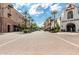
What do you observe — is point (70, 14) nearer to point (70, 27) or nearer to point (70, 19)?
point (70, 19)

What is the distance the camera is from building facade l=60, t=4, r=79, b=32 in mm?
6373

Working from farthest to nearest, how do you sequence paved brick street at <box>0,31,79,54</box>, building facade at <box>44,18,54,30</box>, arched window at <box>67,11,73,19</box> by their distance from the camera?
1. arched window at <box>67,11,73,19</box>
2. building facade at <box>44,18,54,30</box>
3. paved brick street at <box>0,31,79,54</box>

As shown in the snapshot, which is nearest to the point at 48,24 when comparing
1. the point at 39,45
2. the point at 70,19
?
the point at 70,19

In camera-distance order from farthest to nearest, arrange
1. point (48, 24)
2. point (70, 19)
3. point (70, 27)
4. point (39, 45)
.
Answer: point (70, 27)
point (70, 19)
point (48, 24)
point (39, 45)

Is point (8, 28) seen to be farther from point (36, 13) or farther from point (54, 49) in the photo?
point (54, 49)

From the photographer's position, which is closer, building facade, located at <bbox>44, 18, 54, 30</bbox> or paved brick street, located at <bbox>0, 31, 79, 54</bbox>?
paved brick street, located at <bbox>0, 31, 79, 54</bbox>

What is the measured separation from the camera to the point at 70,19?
6680mm

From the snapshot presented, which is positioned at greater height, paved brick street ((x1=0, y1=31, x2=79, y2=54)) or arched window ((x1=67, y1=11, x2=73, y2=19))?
arched window ((x1=67, y1=11, x2=73, y2=19))

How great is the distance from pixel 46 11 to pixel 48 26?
2.68 feet

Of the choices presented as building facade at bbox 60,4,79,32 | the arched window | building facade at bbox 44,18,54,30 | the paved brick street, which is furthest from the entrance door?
building facade at bbox 44,18,54,30

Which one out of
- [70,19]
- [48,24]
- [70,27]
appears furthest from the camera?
[70,27]

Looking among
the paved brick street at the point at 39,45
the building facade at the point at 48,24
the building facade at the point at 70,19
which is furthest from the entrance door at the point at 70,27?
the building facade at the point at 48,24

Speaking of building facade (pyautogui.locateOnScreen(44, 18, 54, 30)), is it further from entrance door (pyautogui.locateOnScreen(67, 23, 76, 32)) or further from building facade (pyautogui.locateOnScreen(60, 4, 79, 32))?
entrance door (pyautogui.locateOnScreen(67, 23, 76, 32))
